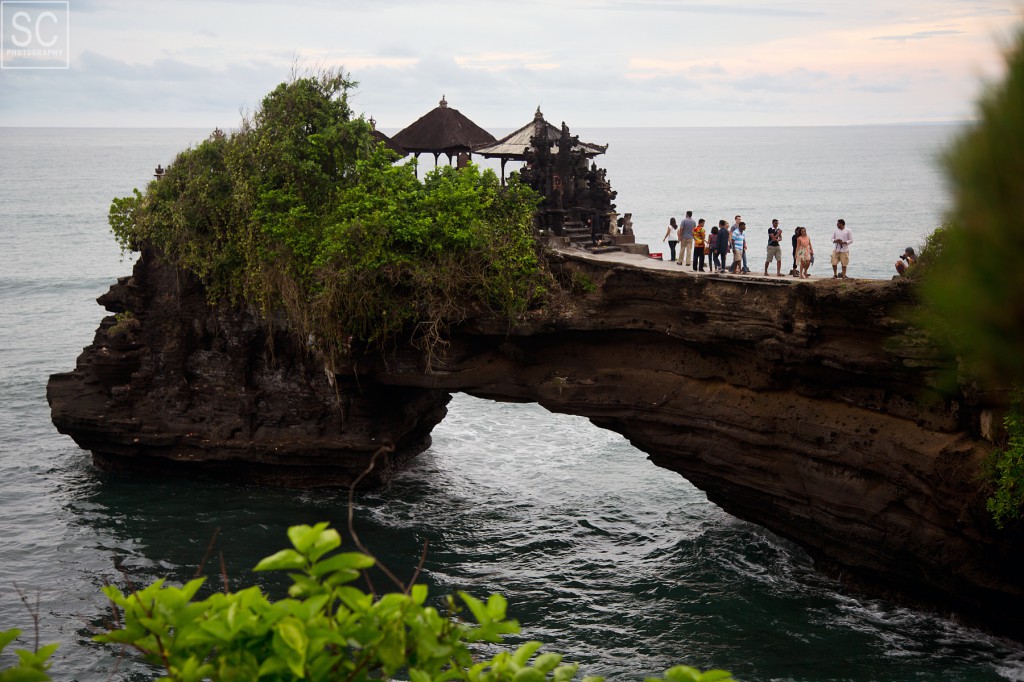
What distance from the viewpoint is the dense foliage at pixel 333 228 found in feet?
70.9

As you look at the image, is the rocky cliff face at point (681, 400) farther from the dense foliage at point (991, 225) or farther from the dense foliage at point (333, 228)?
the dense foliage at point (991, 225)

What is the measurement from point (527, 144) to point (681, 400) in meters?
8.86

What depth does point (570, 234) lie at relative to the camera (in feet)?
82.0

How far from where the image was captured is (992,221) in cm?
518

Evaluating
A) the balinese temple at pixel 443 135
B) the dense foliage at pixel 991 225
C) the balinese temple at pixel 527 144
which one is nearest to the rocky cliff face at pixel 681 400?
the balinese temple at pixel 527 144

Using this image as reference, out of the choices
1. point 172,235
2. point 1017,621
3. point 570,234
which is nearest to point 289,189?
point 172,235

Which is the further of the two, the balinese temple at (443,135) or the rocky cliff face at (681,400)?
the balinese temple at (443,135)

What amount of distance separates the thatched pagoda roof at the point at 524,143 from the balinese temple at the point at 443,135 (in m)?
1.33

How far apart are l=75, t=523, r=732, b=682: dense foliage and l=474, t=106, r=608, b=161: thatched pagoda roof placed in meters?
20.2

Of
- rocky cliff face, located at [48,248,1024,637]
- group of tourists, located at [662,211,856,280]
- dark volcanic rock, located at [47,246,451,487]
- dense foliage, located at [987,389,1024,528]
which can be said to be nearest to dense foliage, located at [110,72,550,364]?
rocky cliff face, located at [48,248,1024,637]

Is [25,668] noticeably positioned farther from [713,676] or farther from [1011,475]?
[1011,475]

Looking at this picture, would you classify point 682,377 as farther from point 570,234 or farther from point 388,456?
point 388,456

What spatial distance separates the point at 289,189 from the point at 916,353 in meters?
14.5

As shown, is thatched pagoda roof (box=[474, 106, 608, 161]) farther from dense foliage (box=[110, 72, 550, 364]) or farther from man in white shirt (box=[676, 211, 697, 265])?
dense foliage (box=[110, 72, 550, 364])
